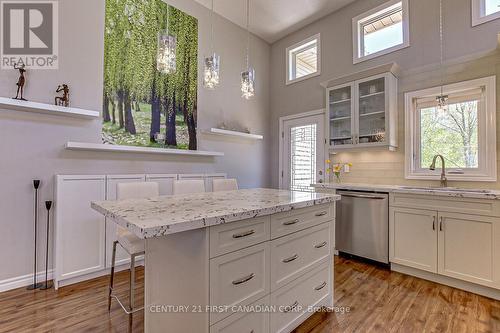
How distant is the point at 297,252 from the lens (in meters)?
1.74

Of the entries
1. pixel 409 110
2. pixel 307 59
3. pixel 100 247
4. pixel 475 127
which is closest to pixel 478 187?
pixel 475 127

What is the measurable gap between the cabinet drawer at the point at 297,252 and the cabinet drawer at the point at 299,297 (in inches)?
2.6

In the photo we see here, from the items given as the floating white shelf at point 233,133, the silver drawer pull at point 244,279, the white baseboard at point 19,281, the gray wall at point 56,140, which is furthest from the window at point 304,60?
the white baseboard at point 19,281

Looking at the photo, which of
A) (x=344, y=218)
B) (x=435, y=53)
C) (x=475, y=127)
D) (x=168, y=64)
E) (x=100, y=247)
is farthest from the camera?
(x=344, y=218)

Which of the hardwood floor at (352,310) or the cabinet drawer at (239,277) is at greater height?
the cabinet drawer at (239,277)

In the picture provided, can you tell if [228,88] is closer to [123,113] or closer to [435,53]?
[123,113]

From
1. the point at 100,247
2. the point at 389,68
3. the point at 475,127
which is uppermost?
the point at 389,68

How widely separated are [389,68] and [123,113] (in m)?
3.47

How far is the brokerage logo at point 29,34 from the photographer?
2.42 m

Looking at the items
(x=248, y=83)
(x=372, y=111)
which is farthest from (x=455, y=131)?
(x=248, y=83)

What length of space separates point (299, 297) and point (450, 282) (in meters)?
1.89

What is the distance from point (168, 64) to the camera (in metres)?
2.04

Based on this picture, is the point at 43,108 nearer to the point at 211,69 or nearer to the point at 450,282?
the point at 211,69

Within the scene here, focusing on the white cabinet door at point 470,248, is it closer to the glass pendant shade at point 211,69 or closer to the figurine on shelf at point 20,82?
the glass pendant shade at point 211,69
